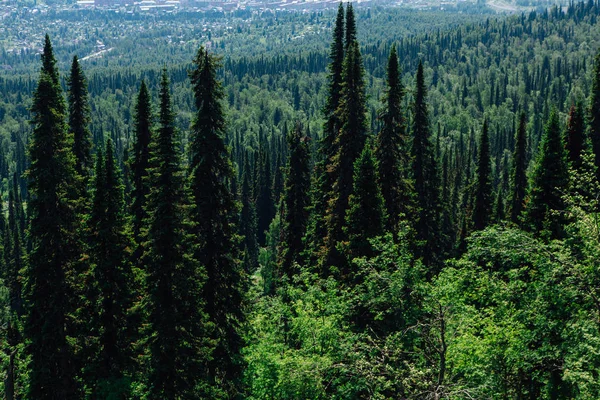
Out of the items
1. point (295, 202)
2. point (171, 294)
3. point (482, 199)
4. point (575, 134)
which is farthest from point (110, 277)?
point (575, 134)

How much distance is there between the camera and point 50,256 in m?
27.7

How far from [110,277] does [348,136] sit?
1559 centimetres

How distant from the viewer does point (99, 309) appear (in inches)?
1149

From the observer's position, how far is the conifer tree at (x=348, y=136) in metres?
36.3

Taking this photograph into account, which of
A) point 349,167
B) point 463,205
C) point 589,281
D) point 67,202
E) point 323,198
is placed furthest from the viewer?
point 463,205

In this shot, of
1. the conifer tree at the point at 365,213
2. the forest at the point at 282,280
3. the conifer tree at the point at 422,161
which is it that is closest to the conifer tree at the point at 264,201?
the conifer tree at the point at 422,161

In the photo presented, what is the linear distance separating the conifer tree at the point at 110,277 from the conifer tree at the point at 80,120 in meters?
10.8

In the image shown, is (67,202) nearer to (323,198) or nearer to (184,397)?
(184,397)

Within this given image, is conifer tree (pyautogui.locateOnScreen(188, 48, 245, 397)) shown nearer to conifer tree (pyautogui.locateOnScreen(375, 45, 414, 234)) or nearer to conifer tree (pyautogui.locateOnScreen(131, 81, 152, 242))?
conifer tree (pyautogui.locateOnScreen(131, 81, 152, 242))

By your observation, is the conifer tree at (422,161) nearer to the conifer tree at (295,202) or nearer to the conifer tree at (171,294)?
the conifer tree at (295,202)

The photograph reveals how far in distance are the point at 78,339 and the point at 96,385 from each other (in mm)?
2116

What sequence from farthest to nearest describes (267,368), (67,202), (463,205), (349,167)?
(463,205), (349,167), (67,202), (267,368)

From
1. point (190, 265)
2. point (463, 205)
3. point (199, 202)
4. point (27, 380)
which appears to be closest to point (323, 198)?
point (199, 202)

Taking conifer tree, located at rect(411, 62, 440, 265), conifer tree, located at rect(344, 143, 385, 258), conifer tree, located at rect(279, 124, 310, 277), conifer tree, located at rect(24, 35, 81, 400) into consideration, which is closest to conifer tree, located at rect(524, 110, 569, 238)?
conifer tree, located at rect(411, 62, 440, 265)
